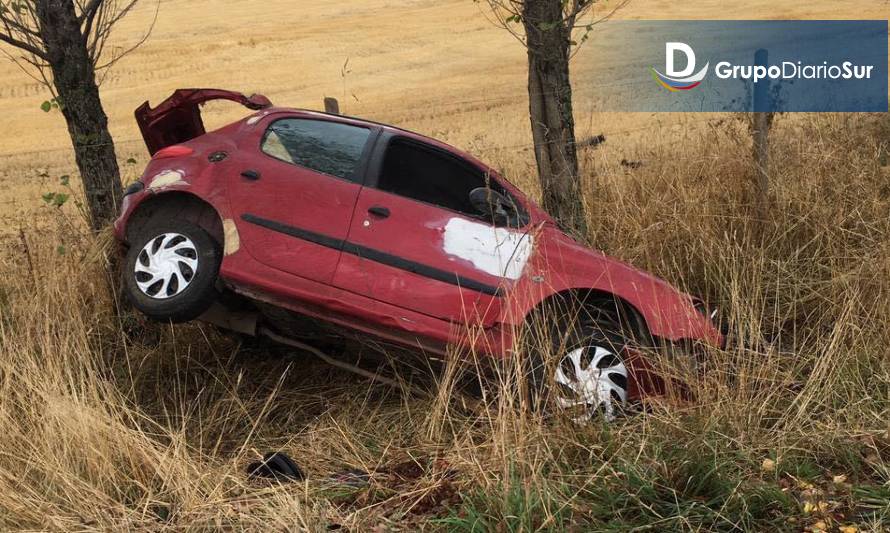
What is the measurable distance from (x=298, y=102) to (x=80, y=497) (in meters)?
25.3

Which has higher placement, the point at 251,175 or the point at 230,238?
the point at 251,175

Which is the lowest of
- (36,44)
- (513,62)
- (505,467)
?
(513,62)

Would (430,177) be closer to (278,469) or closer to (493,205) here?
(493,205)

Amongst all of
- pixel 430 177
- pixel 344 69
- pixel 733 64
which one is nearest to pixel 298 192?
pixel 430 177

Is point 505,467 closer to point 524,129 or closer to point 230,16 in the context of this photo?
point 524,129

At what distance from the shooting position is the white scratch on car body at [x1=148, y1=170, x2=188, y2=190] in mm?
6277

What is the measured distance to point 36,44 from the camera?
7.76m

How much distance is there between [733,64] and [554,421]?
20.8 metres

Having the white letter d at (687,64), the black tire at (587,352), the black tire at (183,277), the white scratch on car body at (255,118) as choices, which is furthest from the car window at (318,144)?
the white letter d at (687,64)

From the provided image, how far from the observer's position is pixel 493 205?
19.8 ft

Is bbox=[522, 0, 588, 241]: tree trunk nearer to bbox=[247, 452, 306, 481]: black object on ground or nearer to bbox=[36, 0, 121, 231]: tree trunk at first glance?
bbox=[36, 0, 121, 231]: tree trunk

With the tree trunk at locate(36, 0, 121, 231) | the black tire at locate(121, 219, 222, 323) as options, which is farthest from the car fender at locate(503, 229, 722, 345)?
the tree trunk at locate(36, 0, 121, 231)

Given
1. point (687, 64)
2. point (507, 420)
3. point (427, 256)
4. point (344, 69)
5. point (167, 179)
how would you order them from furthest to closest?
1. point (344, 69)
2. point (687, 64)
3. point (167, 179)
4. point (427, 256)
5. point (507, 420)

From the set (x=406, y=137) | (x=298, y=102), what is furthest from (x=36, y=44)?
(x=298, y=102)
